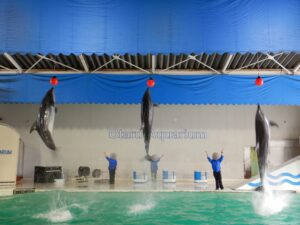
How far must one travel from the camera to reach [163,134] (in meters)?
→ 15.9

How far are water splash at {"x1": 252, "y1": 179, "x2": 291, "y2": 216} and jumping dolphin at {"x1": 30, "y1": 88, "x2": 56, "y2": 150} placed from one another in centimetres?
526

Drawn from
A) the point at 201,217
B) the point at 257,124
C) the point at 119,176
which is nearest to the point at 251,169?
the point at 119,176

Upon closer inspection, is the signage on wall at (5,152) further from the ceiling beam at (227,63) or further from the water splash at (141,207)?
the ceiling beam at (227,63)

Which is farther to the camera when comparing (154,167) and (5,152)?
(154,167)

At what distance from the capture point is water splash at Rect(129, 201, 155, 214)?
7.38 metres

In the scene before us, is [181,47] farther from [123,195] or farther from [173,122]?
[173,122]

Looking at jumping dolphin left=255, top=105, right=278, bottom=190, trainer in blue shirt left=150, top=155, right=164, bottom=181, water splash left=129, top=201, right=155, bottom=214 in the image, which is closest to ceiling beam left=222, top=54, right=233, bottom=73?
water splash left=129, top=201, right=155, bottom=214

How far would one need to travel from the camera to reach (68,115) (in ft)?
52.4

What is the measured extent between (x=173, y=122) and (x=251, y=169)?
15.0 feet

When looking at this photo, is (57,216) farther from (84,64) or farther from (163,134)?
(163,134)

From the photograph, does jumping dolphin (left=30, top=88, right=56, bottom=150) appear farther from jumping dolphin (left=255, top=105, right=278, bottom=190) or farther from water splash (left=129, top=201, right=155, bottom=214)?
water splash (left=129, top=201, right=155, bottom=214)

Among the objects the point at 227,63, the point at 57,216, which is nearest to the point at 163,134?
the point at 227,63

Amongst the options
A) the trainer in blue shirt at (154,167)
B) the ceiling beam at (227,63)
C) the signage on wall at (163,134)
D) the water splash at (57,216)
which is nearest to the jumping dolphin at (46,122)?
the water splash at (57,216)

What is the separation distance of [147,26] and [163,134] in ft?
34.9
